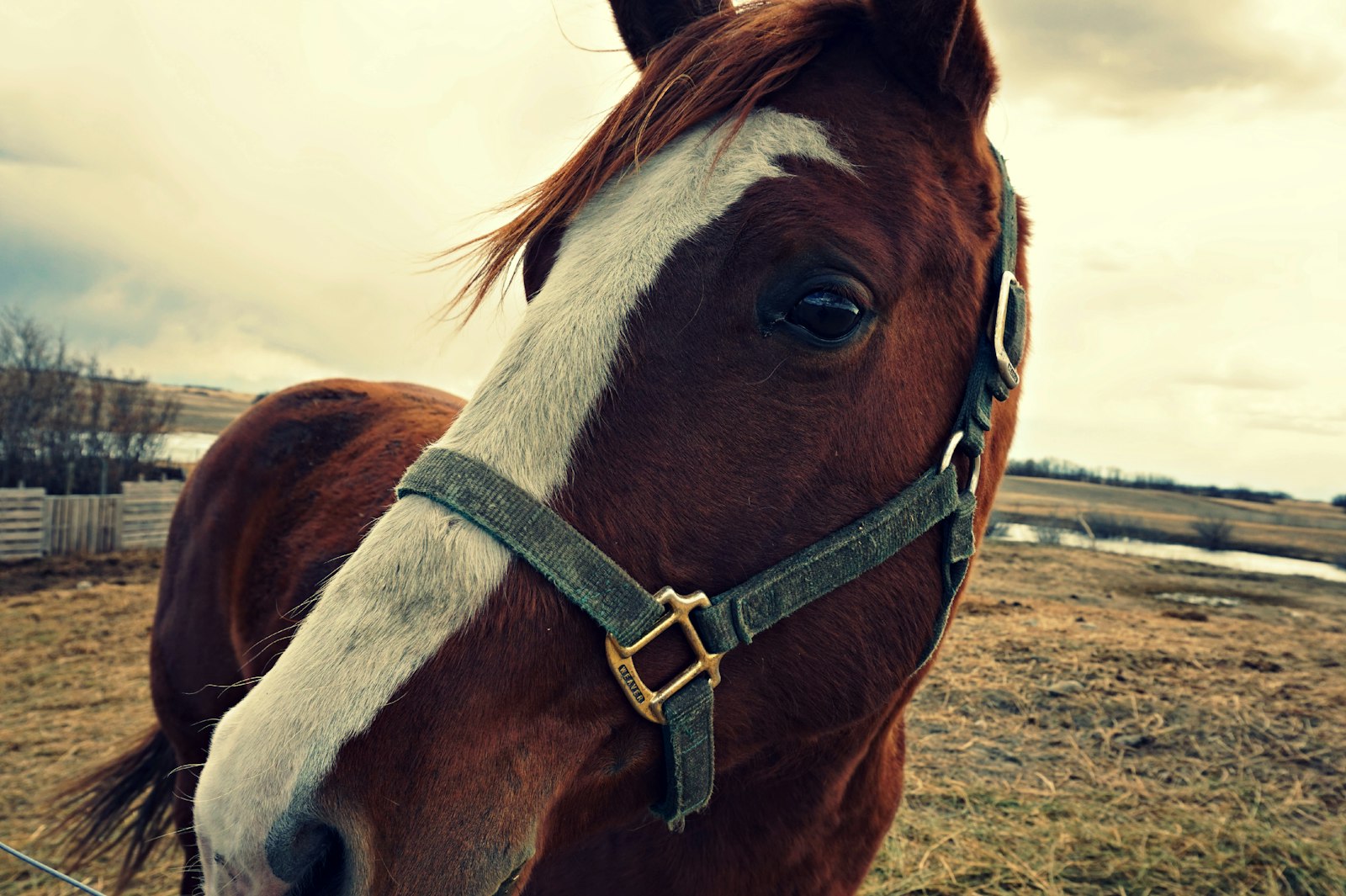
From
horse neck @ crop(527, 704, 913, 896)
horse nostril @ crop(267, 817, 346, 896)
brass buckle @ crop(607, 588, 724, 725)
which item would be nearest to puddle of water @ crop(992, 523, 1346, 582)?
horse neck @ crop(527, 704, 913, 896)

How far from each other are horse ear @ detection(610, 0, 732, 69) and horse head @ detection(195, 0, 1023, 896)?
253mm

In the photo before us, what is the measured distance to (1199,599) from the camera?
11367 millimetres

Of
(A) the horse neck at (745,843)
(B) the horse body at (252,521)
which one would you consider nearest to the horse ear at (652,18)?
(B) the horse body at (252,521)

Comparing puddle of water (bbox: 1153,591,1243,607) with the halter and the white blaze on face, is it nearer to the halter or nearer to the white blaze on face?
the halter

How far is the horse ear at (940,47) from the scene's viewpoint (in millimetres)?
1305

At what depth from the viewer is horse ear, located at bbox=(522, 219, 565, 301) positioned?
1.40 meters

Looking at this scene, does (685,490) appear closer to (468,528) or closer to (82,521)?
(468,528)

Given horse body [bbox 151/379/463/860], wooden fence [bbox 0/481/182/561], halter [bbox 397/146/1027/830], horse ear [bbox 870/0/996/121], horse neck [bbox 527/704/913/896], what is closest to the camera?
halter [bbox 397/146/1027/830]

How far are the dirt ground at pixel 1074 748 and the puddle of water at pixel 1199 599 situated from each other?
6.18ft

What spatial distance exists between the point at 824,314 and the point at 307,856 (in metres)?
1.10

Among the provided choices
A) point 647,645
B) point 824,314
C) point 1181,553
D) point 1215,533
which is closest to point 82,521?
point 647,645

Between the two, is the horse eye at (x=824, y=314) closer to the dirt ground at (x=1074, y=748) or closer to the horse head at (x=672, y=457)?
the horse head at (x=672, y=457)

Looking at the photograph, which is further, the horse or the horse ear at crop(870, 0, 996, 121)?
the horse ear at crop(870, 0, 996, 121)

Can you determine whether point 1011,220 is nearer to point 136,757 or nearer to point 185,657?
point 185,657
